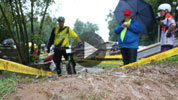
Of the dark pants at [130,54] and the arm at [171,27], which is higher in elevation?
the arm at [171,27]

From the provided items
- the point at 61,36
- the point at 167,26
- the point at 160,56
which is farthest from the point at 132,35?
the point at 61,36

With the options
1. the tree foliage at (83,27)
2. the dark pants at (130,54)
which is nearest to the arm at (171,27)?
the dark pants at (130,54)

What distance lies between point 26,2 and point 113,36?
50.4 metres

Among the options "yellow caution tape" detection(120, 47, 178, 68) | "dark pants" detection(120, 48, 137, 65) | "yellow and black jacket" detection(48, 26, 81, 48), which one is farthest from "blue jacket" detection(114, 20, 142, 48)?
"yellow and black jacket" detection(48, 26, 81, 48)

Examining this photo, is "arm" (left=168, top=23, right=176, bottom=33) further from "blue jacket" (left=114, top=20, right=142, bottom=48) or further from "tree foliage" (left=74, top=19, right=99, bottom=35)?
"tree foliage" (left=74, top=19, right=99, bottom=35)

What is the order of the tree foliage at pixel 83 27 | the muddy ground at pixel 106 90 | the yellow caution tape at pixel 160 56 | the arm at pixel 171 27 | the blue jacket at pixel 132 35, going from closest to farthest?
the muddy ground at pixel 106 90, the yellow caution tape at pixel 160 56, the arm at pixel 171 27, the blue jacket at pixel 132 35, the tree foliage at pixel 83 27

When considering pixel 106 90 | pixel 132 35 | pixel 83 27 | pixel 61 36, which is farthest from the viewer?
pixel 83 27

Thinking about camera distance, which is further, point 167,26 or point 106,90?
point 167,26

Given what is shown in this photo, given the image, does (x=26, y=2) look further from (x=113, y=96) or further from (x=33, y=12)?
(x=113, y=96)

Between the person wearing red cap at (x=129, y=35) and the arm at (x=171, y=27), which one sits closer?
the arm at (x=171, y=27)

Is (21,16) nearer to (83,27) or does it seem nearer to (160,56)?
(160,56)

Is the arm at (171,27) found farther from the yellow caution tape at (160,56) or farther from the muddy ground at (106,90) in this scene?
the muddy ground at (106,90)

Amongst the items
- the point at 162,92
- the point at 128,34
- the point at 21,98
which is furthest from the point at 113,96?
the point at 128,34

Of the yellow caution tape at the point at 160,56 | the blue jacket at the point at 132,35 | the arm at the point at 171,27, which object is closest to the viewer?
the yellow caution tape at the point at 160,56
